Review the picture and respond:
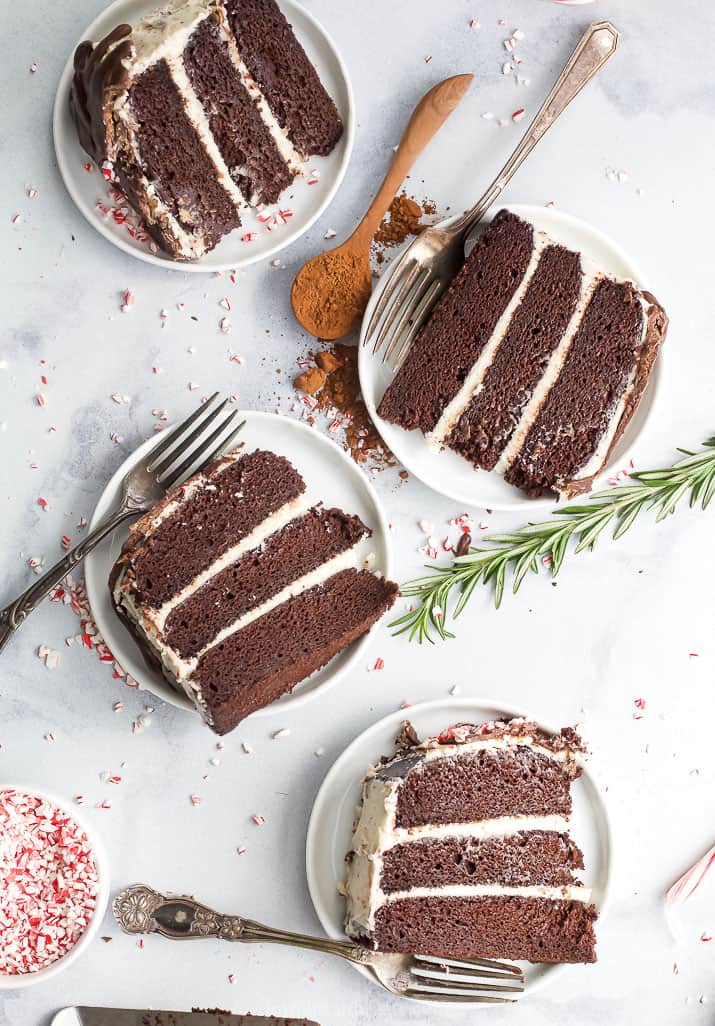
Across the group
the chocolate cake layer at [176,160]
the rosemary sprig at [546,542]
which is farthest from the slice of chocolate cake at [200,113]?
the rosemary sprig at [546,542]

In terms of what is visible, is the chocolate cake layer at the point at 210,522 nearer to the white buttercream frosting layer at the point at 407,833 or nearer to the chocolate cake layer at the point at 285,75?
the white buttercream frosting layer at the point at 407,833

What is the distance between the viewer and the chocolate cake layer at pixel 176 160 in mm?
2736

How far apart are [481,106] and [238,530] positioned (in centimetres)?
163

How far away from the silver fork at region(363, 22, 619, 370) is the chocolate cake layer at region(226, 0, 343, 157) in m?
0.46

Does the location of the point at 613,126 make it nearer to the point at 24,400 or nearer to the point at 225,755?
the point at 24,400

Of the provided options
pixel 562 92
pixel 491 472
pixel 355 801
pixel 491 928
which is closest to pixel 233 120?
pixel 562 92

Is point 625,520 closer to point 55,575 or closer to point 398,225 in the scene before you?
point 398,225

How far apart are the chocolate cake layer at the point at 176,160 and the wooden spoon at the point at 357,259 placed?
30 cm

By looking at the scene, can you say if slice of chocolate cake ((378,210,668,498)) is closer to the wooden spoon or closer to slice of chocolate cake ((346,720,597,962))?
the wooden spoon

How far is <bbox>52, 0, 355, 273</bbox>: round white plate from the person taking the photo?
291cm

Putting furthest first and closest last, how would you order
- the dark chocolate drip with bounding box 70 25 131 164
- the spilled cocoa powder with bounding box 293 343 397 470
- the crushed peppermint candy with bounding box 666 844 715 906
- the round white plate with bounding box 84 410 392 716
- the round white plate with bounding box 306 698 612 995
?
the crushed peppermint candy with bounding box 666 844 715 906, the spilled cocoa powder with bounding box 293 343 397 470, the round white plate with bounding box 306 698 612 995, the round white plate with bounding box 84 410 392 716, the dark chocolate drip with bounding box 70 25 131 164

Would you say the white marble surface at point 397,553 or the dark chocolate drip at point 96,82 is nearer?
the dark chocolate drip at point 96,82

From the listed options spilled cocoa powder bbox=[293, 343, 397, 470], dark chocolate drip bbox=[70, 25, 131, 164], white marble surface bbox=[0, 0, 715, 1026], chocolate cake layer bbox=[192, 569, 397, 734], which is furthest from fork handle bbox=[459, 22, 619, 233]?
chocolate cake layer bbox=[192, 569, 397, 734]

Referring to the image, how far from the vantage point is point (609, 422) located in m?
3.00
